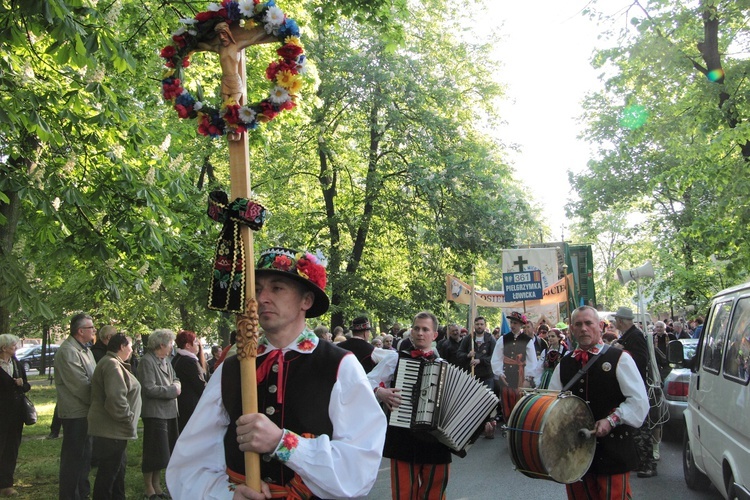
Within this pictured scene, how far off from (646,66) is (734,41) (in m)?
2.45

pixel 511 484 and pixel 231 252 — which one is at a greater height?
pixel 231 252

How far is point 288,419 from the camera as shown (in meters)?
3.27

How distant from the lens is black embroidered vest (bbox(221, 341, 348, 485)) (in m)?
3.26

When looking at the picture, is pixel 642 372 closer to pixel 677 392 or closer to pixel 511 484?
pixel 511 484

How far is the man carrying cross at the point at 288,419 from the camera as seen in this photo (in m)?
3.12

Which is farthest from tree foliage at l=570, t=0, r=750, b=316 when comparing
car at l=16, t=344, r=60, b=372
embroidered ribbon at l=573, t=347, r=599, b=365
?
car at l=16, t=344, r=60, b=372

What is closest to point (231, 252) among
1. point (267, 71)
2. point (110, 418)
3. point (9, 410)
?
point (267, 71)

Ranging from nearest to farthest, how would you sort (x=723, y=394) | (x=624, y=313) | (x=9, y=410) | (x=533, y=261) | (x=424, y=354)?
(x=723, y=394), (x=424, y=354), (x=9, y=410), (x=624, y=313), (x=533, y=261)

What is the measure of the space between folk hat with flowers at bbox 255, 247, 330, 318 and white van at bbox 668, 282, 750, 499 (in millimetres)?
3350

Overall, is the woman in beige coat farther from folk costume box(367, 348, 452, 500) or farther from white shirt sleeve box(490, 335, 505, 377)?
white shirt sleeve box(490, 335, 505, 377)

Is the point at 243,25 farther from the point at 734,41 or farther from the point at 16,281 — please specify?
the point at 734,41

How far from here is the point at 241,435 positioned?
303 cm

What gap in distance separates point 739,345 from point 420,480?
2607 mm

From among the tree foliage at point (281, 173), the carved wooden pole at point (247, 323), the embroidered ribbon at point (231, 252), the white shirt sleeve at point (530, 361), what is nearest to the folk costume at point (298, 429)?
the carved wooden pole at point (247, 323)
